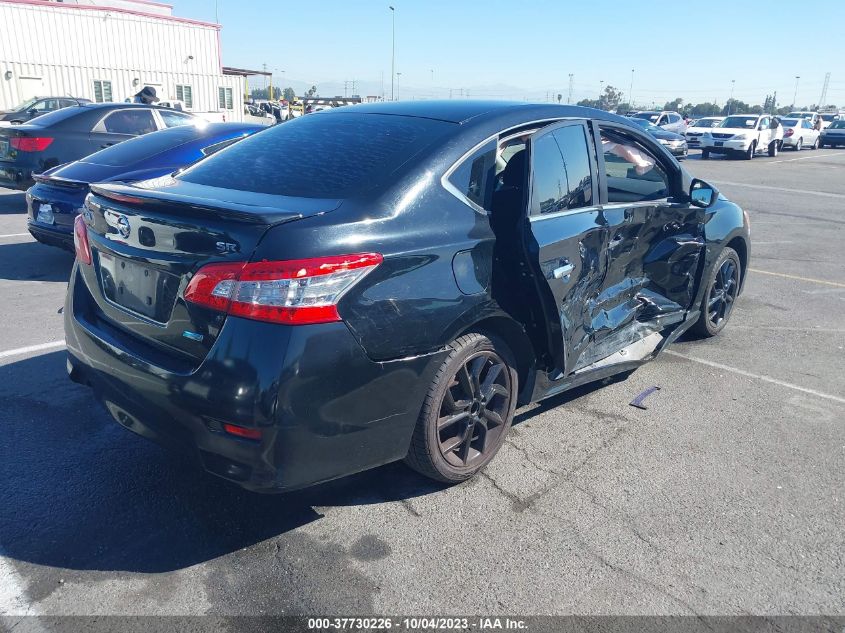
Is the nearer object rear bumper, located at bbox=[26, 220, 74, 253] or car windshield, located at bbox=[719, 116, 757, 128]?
rear bumper, located at bbox=[26, 220, 74, 253]

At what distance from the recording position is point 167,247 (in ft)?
8.78

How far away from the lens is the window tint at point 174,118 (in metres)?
10.9

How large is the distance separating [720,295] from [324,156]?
3654mm

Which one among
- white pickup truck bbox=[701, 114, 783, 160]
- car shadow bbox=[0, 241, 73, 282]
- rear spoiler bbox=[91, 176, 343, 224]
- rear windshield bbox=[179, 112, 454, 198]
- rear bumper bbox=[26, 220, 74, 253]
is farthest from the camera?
white pickup truck bbox=[701, 114, 783, 160]

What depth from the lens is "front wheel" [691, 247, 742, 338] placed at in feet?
17.3

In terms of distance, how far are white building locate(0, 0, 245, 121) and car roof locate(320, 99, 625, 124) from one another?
2684cm

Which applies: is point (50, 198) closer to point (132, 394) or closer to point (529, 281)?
point (132, 394)

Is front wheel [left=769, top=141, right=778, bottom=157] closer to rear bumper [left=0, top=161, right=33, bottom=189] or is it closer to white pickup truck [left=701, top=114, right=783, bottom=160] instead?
white pickup truck [left=701, top=114, right=783, bottom=160]

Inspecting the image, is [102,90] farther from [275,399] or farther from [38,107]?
[275,399]

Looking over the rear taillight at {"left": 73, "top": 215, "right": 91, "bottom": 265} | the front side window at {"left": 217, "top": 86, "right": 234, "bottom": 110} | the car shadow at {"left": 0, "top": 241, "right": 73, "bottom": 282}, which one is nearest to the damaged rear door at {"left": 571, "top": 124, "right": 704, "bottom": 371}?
the rear taillight at {"left": 73, "top": 215, "right": 91, "bottom": 265}

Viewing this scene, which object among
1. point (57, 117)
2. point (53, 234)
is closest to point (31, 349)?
point (53, 234)

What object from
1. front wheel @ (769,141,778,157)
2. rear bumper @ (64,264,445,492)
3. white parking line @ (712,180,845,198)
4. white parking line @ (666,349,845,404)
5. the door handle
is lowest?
white parking line @ (712,180,845,198)

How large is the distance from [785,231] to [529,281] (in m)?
9.55

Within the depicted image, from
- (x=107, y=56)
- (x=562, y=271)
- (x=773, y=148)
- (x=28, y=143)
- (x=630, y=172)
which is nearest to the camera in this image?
(x=562, y=271)
